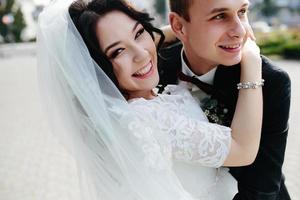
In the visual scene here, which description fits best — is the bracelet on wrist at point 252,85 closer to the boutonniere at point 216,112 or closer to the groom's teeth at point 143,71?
the boutonniere at point 216,112

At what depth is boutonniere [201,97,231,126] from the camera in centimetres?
165

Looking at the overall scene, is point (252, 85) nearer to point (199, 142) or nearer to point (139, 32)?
point (199, 142)

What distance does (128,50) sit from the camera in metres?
1.60

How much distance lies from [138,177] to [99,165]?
169 mm

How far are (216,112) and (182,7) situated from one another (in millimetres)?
449

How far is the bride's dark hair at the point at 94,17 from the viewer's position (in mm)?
1581

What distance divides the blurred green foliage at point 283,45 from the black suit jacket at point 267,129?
13.7 meters

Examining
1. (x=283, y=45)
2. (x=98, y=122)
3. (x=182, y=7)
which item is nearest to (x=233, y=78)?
(x=182, y=7)

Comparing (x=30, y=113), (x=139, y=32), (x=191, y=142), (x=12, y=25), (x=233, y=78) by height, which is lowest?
(x=12, y=25)

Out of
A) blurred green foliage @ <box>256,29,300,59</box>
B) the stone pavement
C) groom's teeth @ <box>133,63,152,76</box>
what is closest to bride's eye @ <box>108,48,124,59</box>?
groom's teeth @ <box>133,63,152,76</box>

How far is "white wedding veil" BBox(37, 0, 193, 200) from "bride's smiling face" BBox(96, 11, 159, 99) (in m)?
0.07

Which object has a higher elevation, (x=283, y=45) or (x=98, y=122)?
(x=98, y=122)

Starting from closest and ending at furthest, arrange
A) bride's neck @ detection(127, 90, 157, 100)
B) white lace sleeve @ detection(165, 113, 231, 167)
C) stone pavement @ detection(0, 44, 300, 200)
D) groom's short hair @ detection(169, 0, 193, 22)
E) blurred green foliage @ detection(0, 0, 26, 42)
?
white lace sleeve @ detection(165, 113, 231, 167) < groom's short hair @ detection(169, 0, 193, 22) < bride's neck @ detection(127, 90, 157, 100) < stone pavement @ detection(0, 44, 300, 200) < blurred green foliage @ detection(0, 0, 26, 42)

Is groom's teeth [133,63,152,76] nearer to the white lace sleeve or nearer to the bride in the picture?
the bride
